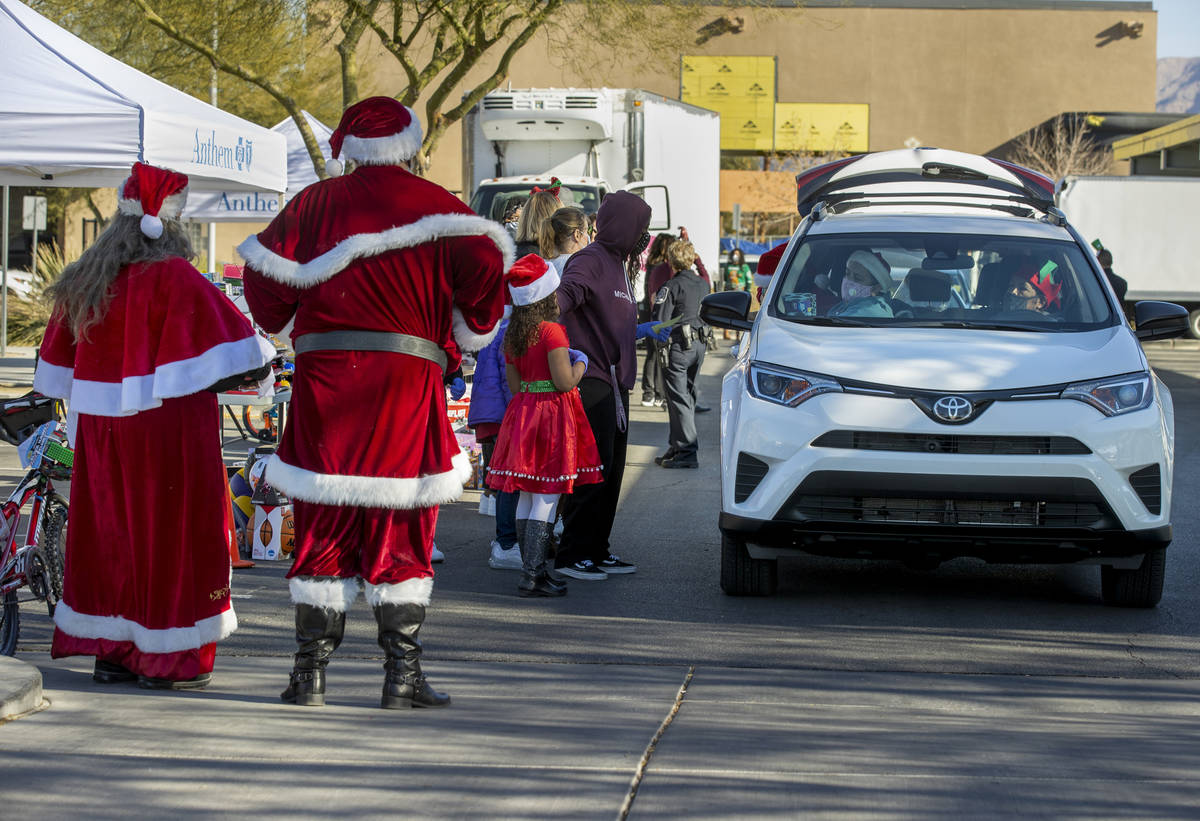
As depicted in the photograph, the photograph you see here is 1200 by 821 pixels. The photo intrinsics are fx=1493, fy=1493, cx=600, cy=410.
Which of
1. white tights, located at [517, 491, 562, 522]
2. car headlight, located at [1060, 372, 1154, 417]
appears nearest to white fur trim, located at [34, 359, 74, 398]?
white tights, located at [517, 491, 562, 522]

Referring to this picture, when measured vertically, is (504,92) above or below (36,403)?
above

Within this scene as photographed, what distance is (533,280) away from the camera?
681cm

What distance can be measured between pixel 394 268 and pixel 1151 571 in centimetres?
391

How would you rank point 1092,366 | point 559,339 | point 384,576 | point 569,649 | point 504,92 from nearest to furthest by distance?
1. point 384,576
2. point 569,649
3. point 1092,366
4. point 559,339
5. point 504,92

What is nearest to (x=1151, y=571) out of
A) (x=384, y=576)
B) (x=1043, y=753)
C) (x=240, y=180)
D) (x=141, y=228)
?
(x=1043, y=753)

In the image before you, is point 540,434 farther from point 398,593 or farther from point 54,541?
point 398,593

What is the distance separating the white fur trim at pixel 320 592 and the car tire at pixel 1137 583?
144 inches

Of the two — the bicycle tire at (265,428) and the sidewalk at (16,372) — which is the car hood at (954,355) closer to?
the bicycle tire at (265,428)

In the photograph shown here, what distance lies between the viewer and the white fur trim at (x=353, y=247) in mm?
4816

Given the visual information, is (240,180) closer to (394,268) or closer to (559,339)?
(559,339)

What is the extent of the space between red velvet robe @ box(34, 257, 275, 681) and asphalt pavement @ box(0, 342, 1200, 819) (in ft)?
0.73

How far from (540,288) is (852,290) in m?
1.69

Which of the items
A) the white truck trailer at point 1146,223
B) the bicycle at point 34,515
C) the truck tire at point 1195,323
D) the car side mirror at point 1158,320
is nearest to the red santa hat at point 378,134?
the bicycle at point 34,515

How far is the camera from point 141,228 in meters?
5.22
